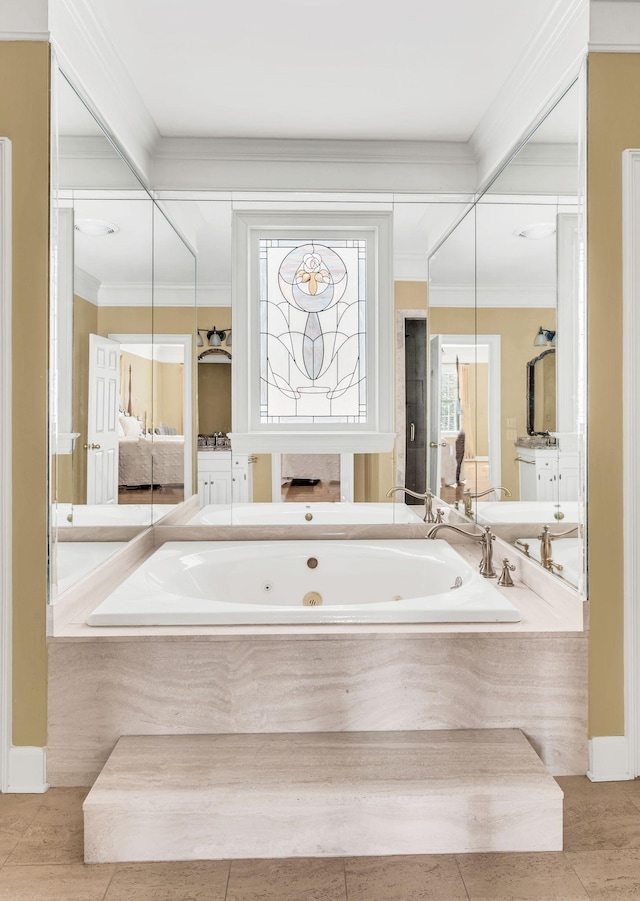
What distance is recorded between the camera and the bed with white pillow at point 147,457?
263cm

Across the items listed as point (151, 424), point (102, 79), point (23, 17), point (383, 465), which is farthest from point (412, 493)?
point (23, 17)

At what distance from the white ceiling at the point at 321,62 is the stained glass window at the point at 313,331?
56cm

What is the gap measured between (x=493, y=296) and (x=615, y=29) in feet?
3.28

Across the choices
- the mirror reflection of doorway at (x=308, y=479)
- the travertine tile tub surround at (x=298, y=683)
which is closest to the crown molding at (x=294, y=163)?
A: the mirror reflection of doorway at (x=308, y=479)

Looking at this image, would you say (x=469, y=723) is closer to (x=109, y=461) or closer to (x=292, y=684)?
(x=292, y=684)

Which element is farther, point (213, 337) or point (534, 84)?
point (213, 337)

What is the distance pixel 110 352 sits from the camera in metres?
2.45

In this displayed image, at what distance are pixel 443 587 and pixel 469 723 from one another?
26.8 inches

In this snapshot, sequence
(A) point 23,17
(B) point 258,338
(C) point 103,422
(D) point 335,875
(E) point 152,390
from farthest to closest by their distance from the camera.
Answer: (B) point 258,338 < (E) point 152,390 < (C) point 103,422 < (A) point 23,17 < (D) point 335,875

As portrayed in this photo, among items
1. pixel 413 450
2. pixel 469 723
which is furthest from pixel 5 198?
pixel 469 723

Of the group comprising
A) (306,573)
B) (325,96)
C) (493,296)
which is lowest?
(306,573)

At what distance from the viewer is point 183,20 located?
208cm

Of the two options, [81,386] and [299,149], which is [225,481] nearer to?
[81,386]

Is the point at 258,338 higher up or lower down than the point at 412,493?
higher up
